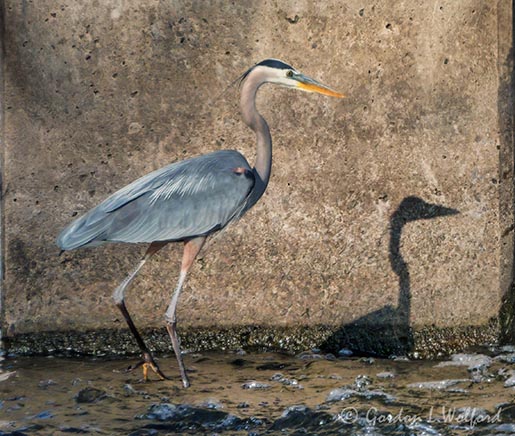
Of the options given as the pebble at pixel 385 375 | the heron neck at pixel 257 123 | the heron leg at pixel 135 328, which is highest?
the heron neck at pixel 257 123

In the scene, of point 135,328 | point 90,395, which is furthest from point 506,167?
point 90,395

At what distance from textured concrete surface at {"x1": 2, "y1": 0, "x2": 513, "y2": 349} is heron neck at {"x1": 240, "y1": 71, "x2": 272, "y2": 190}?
0.33 m

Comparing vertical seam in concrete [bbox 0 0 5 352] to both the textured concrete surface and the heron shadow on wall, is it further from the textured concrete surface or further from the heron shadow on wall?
the heron shadow on wall

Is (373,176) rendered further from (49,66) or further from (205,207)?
(49,66)

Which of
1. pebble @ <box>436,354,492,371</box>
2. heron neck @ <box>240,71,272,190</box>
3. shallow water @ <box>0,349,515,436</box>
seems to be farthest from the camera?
pebble @ <box>436,354,492,371</box>

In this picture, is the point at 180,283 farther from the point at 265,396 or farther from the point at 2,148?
the point at 2,148

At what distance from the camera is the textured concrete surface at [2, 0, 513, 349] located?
6.13m

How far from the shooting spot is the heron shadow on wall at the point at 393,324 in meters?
6.35

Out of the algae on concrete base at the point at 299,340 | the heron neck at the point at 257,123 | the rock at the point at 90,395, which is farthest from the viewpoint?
the algae on concrete base at the point at 299,340

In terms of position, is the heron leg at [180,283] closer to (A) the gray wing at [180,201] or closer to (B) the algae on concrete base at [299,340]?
(A) the gray wing at [180,201]

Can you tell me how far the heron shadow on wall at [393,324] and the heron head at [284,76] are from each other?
885mm

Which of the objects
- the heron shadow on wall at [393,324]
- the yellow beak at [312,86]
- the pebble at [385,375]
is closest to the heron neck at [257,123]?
the yellow beak at [312,86]

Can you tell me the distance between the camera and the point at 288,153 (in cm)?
627

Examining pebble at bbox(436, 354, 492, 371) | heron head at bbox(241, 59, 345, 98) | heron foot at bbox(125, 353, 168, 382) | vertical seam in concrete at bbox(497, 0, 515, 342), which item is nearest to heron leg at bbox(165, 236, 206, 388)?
heron foot at bbox(125, 353, 168, 382)
